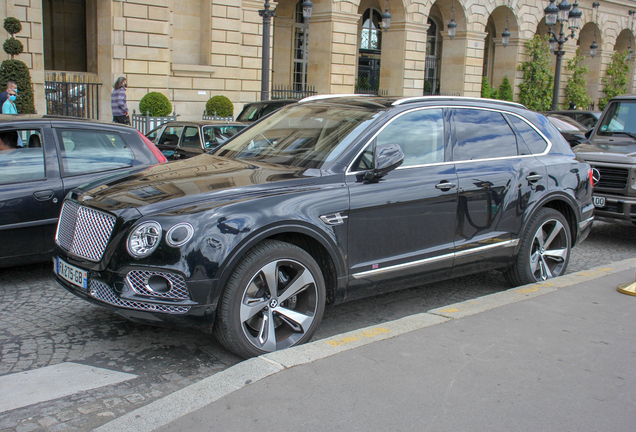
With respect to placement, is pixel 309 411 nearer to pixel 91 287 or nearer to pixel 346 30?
pixel 91 287

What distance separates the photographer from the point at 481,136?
556 cm

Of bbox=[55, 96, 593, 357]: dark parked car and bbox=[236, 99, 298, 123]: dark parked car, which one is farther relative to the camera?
bbox=[236, 99, 298, 123]: dark parked car

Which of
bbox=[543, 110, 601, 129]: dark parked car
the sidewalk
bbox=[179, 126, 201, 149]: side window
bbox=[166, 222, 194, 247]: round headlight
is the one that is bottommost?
the sidewalk

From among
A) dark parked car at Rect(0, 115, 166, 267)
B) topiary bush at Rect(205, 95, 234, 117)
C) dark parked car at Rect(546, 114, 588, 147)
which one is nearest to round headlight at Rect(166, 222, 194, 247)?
dark parked car at Rect(0, 115, 166, 267)

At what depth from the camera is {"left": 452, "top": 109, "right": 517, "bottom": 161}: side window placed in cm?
539

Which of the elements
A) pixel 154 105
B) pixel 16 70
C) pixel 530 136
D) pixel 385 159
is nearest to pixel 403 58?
pixel 154 105

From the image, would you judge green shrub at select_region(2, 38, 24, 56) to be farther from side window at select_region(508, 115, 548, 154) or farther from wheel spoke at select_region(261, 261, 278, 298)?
wheel spoke at select_region(261, 261, 278, 298)

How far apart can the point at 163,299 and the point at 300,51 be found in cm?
2827

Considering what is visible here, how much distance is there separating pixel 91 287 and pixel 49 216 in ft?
6.72

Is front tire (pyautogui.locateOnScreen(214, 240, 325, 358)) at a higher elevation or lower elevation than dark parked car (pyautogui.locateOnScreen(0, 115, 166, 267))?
lower

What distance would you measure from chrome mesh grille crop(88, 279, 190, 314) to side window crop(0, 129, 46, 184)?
2.29 meters

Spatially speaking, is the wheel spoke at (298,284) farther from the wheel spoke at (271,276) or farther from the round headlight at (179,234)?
the round headlight at (179,234)

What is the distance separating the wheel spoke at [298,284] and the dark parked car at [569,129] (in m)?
11.1

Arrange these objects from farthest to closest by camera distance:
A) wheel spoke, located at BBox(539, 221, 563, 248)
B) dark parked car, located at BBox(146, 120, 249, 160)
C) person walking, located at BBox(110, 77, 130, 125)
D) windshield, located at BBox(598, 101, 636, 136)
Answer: person walking, located at BBox(110, 77, 130, 125) → dark parked car, located at BBox(146, 120, 249, 160) → windshield, located at BBox(598, 101, 636, 136) → wheel spoke, located at BBox(539, 221, 563, 248)
